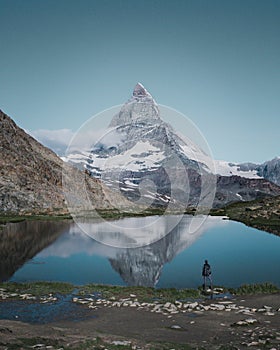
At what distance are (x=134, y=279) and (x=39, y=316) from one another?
15.3m

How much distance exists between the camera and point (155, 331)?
70.8 ft

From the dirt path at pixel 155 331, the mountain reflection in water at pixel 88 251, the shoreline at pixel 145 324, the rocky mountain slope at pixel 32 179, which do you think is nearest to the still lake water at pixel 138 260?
the mountain reflection in water at pixel 88 251

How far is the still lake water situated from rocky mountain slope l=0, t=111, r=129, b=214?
58301mm

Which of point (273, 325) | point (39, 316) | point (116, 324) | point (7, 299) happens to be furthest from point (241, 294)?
point (7, 299)

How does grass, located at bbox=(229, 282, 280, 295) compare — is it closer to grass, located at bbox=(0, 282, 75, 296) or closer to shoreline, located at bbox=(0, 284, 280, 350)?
shoreline, located at bbox=(0, 284, 280, 350)

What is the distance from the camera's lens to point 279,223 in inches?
4294

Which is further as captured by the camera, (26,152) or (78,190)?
(78,190)

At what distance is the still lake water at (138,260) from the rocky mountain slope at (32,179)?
58301 millimetres

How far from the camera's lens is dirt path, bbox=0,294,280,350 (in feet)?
59.0

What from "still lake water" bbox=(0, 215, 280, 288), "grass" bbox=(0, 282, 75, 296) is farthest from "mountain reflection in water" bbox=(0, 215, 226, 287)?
"grass" bbox=(0, 282, 75, 296)

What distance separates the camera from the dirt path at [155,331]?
18.0m

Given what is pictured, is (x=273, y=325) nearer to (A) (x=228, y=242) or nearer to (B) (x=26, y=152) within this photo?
(A) (x=228, y=242)

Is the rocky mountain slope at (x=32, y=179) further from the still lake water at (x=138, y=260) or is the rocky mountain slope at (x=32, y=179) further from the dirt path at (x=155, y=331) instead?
the dirt path at (x=155, y=331)

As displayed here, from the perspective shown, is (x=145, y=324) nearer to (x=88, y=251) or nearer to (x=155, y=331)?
(x=155, y=331)
